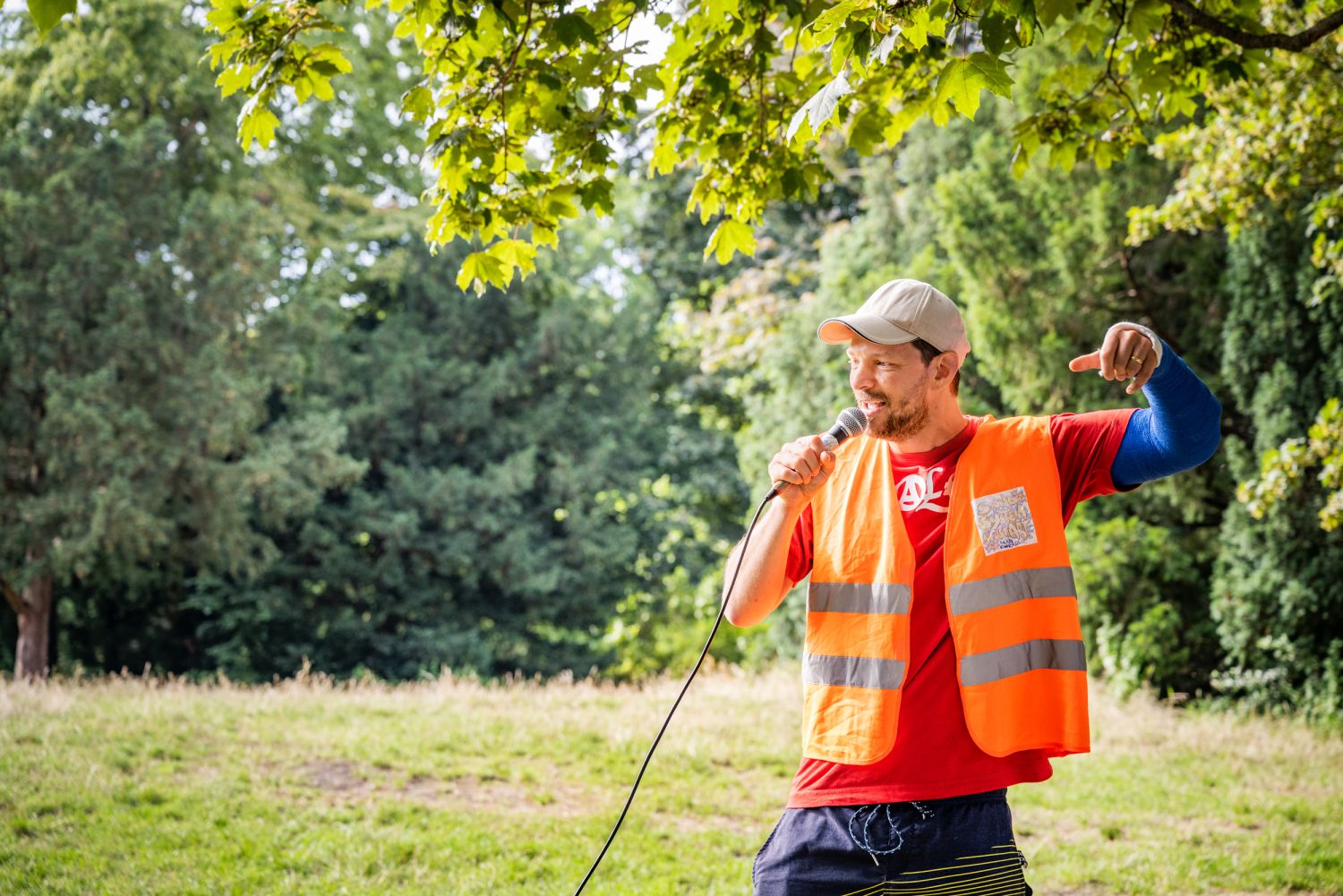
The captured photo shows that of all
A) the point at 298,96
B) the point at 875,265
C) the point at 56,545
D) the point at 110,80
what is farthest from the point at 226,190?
the point at 298,96

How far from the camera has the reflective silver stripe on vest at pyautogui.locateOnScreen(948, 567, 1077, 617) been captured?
271cm

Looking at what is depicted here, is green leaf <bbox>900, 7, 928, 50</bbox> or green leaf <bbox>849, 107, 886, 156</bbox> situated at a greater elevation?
green leaf <bbox>849, 107, 886, 156</bbox>

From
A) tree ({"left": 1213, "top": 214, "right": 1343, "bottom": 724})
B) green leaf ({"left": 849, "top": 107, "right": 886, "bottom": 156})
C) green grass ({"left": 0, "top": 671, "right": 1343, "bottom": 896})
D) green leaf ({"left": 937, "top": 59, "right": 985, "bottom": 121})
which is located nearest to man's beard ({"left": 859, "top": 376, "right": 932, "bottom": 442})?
green leaf ({"left": 937, "top": 59, "right": 985, "bottom": 121})

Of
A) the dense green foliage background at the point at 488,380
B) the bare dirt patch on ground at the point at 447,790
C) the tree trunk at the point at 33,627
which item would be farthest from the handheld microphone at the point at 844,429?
the tree trunk at the point at 33,627

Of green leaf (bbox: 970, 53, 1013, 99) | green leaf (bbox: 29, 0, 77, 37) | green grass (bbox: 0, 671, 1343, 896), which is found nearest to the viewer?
green leaf (bbox: 29, 0, 77, 37)

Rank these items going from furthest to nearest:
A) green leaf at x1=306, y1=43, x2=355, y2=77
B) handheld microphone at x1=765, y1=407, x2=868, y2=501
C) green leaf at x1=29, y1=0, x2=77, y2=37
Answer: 1. green leaf at x1=306, y1=43, x2=355, y2=77
2. handheld microphone at x1=765, y1=407, x2=868, y2=501
3. green leaf at x1=29, y1=0, x2=77, y2=37

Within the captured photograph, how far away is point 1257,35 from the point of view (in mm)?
4168

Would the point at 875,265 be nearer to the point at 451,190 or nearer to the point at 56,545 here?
the point at 451,190

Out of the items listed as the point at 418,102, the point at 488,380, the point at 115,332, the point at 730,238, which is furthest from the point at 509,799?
the point at 488,380

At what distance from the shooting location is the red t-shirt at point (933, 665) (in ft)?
8.73

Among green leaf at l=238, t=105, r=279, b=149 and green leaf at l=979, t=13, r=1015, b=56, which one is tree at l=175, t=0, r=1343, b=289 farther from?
green leaf at l=979, t=13, r=1015, b=56

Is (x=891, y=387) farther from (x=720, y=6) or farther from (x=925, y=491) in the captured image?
(x=720, y=6)

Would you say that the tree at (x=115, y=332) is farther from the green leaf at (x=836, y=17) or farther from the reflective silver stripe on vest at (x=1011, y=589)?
the reflective silver stripe on vest at (x=1011, y=589)

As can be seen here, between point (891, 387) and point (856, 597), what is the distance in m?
0.58
